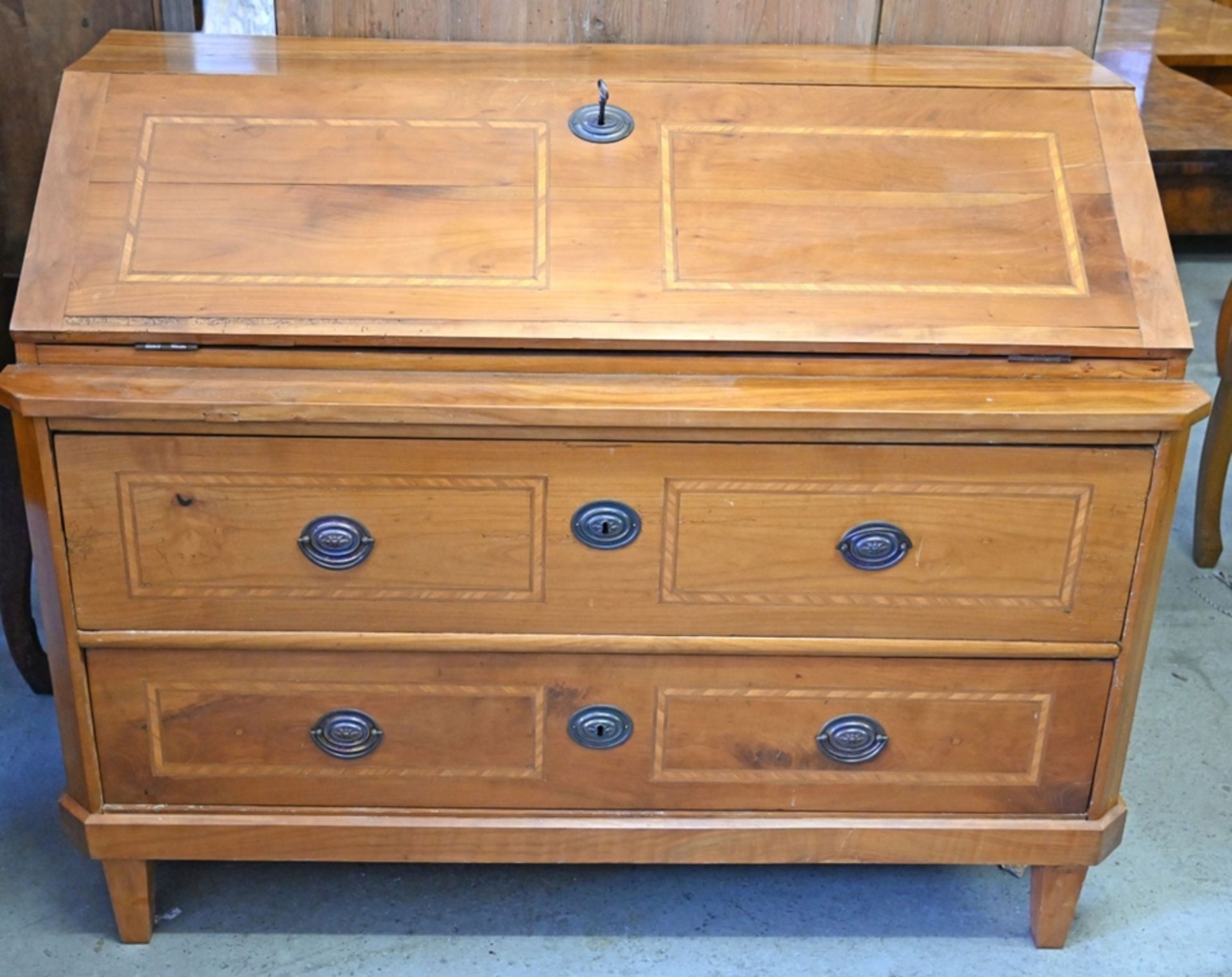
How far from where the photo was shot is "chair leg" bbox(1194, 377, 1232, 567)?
3.08 meters

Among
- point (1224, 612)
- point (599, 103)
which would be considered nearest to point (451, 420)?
point (599, 103)

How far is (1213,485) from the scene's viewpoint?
309cm

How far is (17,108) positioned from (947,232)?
1467mm

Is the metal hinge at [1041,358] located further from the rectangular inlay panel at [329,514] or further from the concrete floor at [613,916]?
the concrete floor at [613,916]

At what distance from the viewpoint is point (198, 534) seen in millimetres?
1709

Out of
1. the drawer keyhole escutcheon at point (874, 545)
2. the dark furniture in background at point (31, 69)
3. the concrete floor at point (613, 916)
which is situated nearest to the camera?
the drawer keyhole escutcheon at point (874, 545)

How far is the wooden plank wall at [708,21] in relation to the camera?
83.5 inches

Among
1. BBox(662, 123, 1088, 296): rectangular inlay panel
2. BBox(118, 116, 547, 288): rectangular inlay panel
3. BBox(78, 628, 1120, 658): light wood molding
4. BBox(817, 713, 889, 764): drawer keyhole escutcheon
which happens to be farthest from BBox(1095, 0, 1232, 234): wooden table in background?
BBox(118, 116, 547, 288): rectangular inlay panel

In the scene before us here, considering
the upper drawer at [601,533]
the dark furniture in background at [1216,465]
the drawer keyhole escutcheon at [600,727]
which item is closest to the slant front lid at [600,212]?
the upper drawer at [601,533]

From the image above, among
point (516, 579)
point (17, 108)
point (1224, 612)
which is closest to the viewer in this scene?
point (516, 579)

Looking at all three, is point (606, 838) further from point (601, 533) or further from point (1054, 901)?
point (1054, 901)

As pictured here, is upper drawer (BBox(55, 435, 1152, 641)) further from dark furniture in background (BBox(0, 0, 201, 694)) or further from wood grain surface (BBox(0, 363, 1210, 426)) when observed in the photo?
dark furniture in background (BBox(0, 0, 201, 694))

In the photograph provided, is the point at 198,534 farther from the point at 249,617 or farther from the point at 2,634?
the point at 2,634

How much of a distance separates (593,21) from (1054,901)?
60.7 inches
